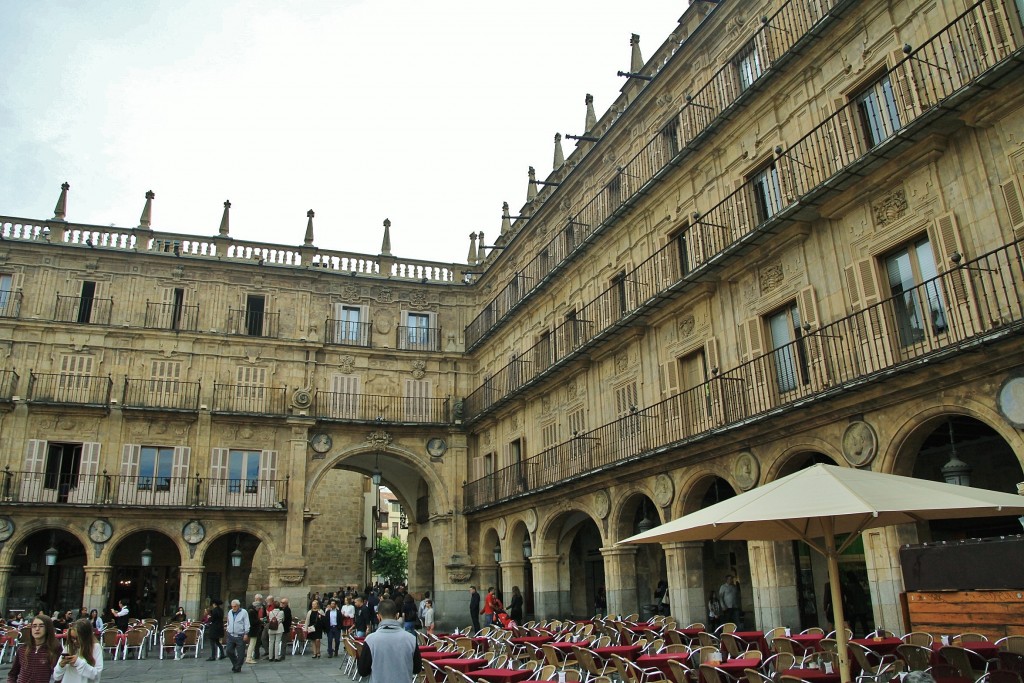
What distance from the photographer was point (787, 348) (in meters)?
14.2

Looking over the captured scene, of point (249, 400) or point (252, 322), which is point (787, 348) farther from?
point (252, 322)

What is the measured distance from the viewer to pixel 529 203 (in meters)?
26.8

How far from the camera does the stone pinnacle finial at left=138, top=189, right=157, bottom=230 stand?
28595 millimetres

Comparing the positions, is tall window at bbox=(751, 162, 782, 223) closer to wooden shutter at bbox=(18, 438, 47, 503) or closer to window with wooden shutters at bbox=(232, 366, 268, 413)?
window with wooden shutters at bbox=(232, 366, 268, 413)

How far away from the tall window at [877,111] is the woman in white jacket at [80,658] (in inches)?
486

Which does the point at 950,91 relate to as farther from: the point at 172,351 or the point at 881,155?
the point at 172,351

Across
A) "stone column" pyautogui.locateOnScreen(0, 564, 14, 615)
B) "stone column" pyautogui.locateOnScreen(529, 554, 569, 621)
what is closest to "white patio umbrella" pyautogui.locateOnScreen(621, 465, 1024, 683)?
"stone column" pyautogui.locateOnScreen(529, 554, 569, 621)

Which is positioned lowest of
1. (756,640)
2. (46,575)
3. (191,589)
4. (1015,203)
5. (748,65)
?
(756,640)

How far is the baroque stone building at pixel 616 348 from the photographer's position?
11281 millimetres

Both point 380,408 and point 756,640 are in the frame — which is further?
point 380,408

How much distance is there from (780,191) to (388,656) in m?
11.3

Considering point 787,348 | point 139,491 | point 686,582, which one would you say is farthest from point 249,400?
point 787,348

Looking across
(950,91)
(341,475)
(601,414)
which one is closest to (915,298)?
(950,91)

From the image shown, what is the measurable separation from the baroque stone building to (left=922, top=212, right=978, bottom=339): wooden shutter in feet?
0.15
